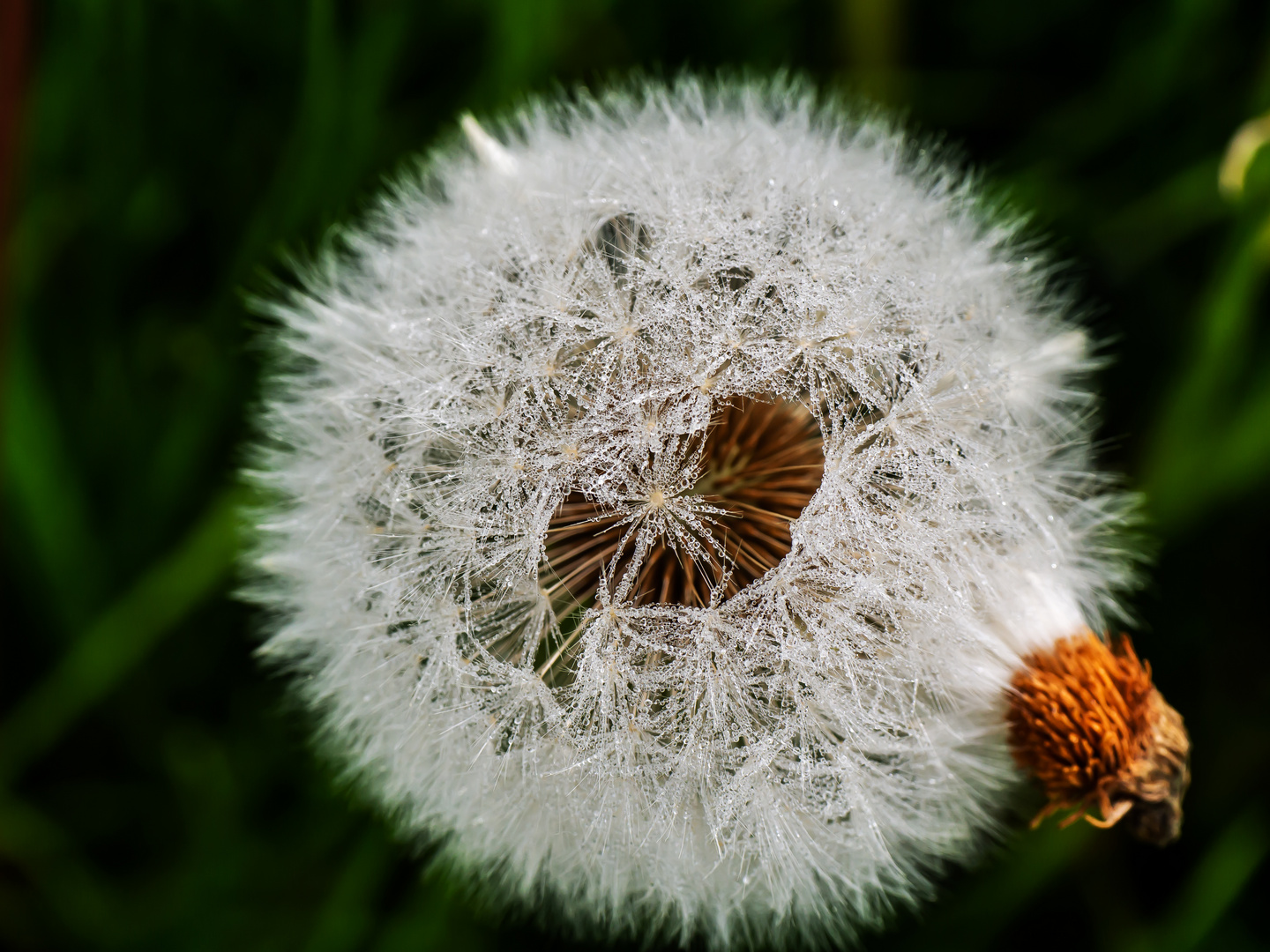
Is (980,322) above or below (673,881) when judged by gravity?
above

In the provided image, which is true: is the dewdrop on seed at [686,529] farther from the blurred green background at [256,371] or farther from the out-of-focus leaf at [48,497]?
the out-of-focus leaf at [48,497]

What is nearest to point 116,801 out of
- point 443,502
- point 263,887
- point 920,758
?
point 263,887

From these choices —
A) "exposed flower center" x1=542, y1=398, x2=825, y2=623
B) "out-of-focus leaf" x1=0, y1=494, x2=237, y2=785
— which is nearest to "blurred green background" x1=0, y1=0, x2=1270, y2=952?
"out-of-focus leaf" x1=0, y1=494, x2=237, y2=785

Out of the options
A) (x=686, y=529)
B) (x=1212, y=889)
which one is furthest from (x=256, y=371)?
(x=1212, y=889)

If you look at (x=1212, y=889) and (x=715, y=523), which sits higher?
(x=715, y=523)

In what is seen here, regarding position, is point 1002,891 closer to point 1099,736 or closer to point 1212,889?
point 1212,889

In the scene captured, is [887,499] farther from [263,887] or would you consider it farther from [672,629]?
[263,887]
